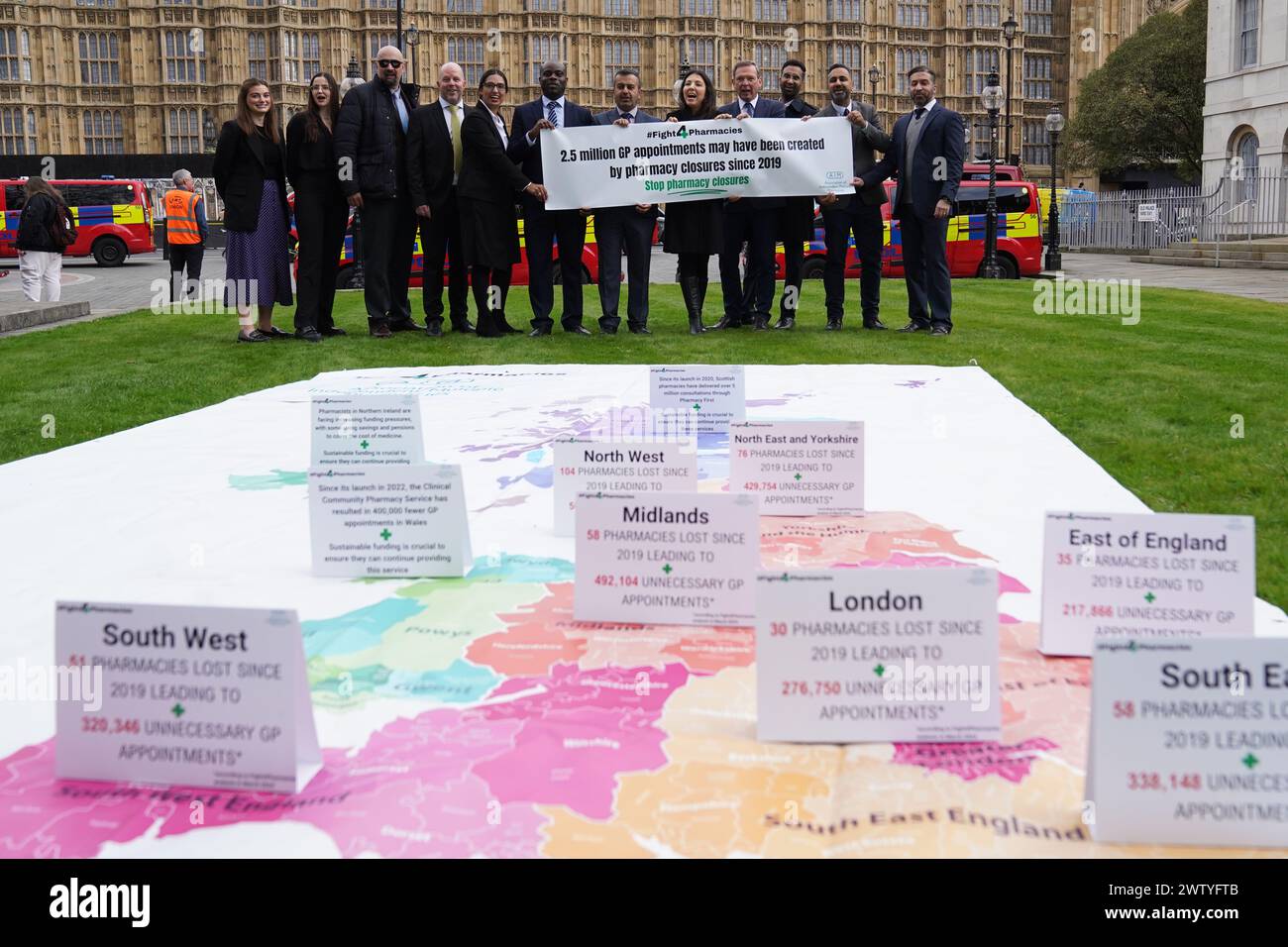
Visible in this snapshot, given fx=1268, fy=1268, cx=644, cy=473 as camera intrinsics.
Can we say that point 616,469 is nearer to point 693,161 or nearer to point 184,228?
point 693,161

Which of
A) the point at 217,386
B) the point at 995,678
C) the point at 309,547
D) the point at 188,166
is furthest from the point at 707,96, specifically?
the point at 188,166

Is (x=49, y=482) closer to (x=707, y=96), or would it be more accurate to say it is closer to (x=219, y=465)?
(x=219, y=465)

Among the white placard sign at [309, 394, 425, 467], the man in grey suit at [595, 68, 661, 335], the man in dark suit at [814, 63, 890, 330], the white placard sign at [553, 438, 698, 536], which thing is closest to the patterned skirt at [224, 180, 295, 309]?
the man in grey suit at [595, 68, 661, 335]

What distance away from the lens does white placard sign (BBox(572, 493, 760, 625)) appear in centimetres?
203

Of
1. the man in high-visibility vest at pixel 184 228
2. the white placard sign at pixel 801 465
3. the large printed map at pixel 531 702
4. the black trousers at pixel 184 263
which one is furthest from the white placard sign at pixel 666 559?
the black trousers at pixel 184 263

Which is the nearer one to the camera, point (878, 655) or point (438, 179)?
point (878, 655)

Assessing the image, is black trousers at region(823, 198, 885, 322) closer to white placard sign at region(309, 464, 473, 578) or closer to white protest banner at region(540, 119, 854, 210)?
white protest banner at region(540, 119, 854, 210)

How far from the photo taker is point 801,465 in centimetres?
287

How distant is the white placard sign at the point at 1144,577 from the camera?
1808 mm

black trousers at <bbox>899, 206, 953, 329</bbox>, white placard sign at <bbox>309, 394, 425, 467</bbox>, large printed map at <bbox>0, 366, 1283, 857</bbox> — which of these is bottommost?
large printed map at <bbox>0, 366, 1283, 857</bbox>

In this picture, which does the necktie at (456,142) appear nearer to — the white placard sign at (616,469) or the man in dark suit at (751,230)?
the man in dark suit at (751,230)

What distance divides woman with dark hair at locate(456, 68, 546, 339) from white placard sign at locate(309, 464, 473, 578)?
500 cm

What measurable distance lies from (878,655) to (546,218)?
20.3 feet

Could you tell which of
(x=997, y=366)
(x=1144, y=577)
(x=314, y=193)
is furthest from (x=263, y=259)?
(x=1144, y=577)
